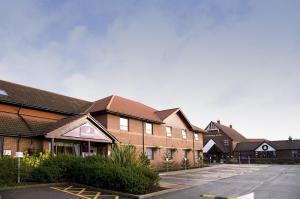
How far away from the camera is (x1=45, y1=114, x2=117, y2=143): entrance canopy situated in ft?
70.7

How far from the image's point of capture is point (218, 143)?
235ft

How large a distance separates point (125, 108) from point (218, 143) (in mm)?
43846

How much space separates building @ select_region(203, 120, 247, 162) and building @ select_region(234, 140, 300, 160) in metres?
2.23

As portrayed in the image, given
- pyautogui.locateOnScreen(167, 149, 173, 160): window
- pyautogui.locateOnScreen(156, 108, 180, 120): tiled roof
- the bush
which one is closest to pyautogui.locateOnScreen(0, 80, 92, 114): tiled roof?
the bush

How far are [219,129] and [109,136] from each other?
50.8 m

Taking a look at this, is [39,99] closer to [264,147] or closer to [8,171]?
[8,171]

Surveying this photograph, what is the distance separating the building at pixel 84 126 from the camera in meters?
22.0

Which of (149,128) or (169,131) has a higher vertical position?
(149,128)

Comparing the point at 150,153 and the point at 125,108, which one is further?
the point at 150,153

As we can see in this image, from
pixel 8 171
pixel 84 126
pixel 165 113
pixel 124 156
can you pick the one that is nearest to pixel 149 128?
pixel 165 113

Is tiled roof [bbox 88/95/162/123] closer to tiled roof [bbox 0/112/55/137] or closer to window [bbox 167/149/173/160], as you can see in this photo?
window [bbox 167/149/173/160]

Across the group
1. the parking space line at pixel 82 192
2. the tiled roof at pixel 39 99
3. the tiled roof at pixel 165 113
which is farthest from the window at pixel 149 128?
the parking space line at pixel 82 192

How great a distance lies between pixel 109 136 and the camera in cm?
2572

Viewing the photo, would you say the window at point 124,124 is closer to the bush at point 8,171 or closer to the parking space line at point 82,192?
the parking space line at point 82,192
